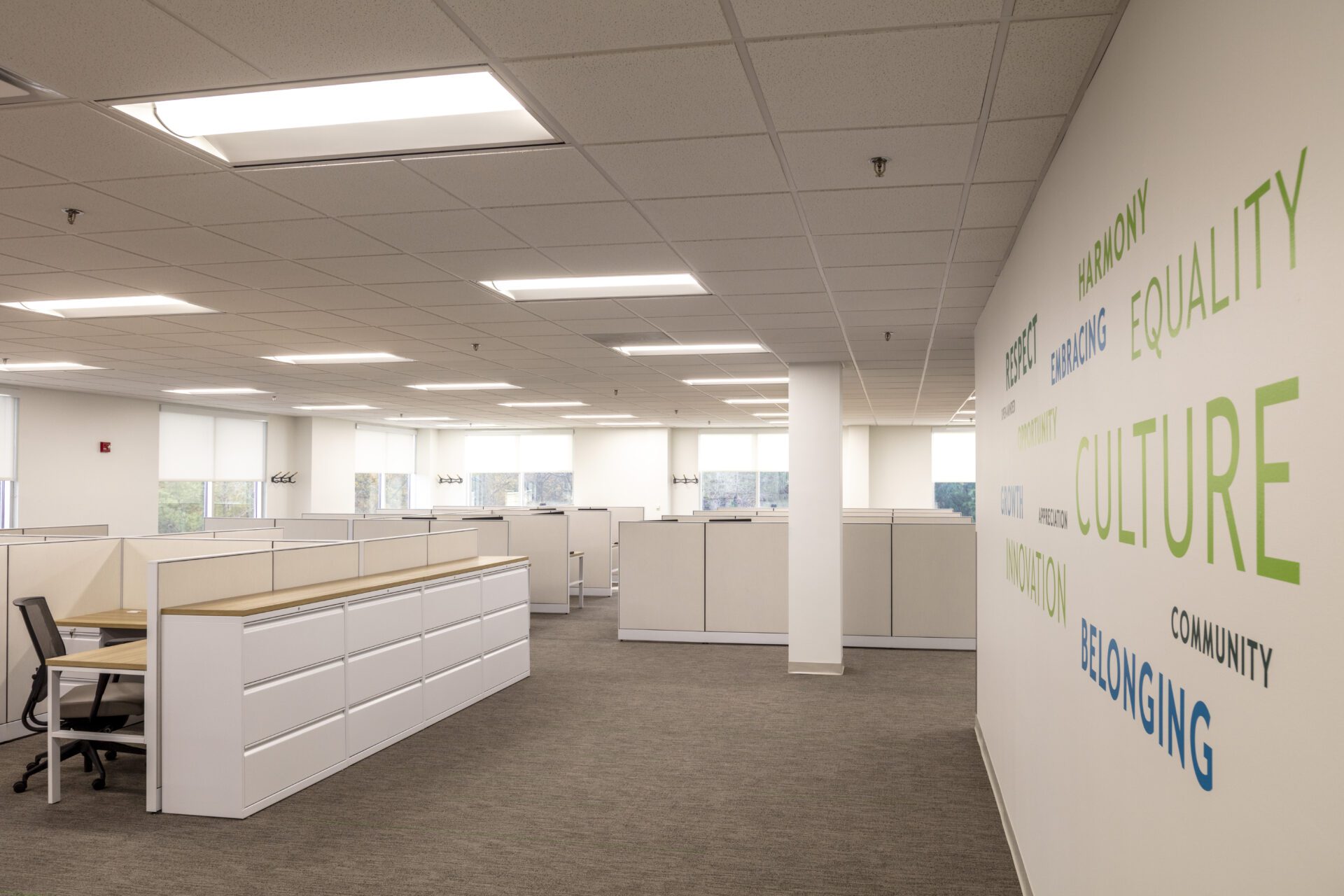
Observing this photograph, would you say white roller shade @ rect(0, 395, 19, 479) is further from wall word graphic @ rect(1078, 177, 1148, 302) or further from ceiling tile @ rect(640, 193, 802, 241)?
wall word graphic @ rect(1078, 177, 1148, 302)

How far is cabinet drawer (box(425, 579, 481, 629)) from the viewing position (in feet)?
19.0

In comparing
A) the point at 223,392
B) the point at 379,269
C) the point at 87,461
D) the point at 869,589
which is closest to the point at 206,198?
the point at 379,269

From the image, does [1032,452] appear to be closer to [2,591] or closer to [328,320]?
[328,320]

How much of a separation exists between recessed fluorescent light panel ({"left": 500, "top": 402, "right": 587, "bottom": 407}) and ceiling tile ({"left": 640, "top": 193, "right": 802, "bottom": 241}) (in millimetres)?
8541

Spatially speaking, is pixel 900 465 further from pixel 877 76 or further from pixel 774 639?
pixel 877 76

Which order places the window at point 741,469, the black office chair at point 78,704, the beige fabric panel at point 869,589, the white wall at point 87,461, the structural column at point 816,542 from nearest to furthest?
the black office chair at point 78,704
the structural column at point 816,542
the beige fabric panel at point 869,589
the white wall at point 87,461
the window at point 741,469

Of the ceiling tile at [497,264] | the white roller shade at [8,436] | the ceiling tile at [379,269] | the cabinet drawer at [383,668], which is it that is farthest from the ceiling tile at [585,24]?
the white roller shade at [8,436]

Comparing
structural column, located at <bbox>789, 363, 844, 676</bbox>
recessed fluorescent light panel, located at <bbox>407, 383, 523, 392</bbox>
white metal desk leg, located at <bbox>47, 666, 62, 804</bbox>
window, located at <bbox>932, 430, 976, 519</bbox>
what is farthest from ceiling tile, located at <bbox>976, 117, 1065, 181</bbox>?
window, located at <bbox>932, 430, 976, 519</bbox>

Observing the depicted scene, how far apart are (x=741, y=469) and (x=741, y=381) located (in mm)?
8794

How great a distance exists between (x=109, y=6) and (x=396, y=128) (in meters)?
0.90

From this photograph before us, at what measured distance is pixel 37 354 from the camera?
25.7 ft

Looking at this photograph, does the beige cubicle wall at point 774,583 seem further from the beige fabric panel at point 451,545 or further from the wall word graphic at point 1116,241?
the wall word graphic at point 1116,241

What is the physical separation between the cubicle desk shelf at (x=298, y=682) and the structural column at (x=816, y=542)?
8.74ft

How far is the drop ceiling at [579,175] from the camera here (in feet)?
7.09
